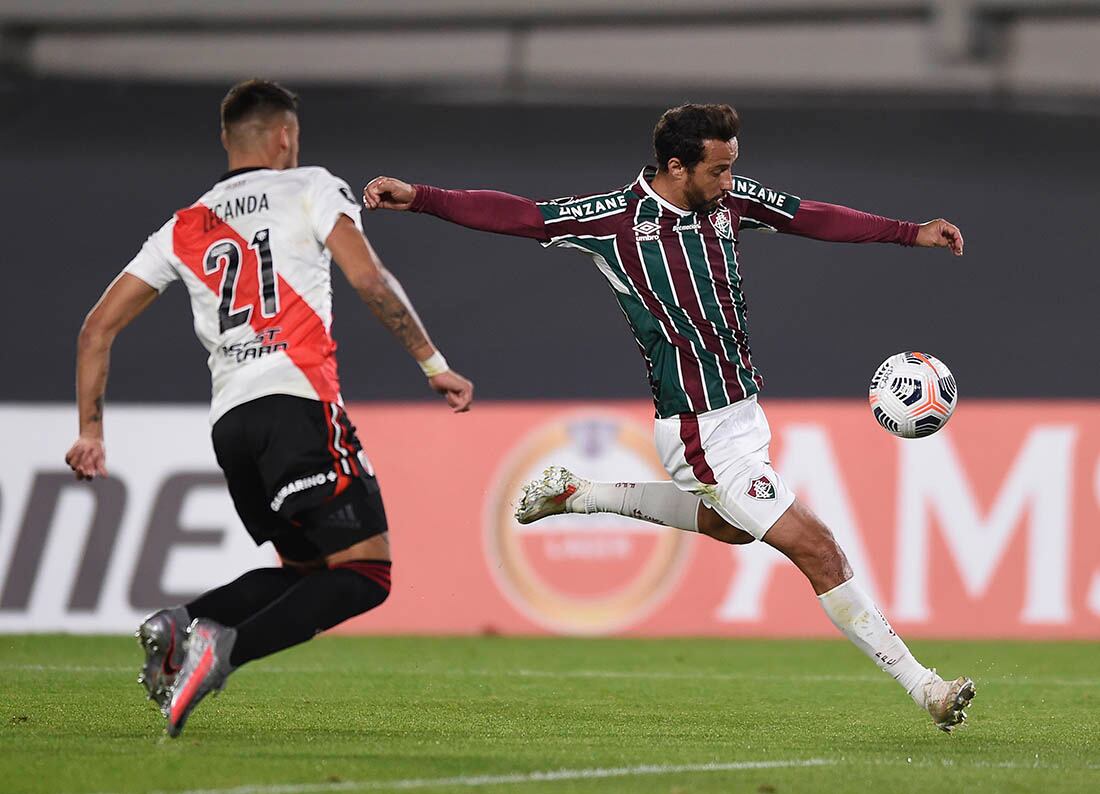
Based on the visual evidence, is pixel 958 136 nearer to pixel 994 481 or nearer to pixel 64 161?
pixel 994 481

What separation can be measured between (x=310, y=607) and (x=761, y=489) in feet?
5.84

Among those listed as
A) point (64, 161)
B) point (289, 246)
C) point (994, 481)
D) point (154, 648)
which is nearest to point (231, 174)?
point (289, 246)

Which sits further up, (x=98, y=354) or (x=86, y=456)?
(x=98, y=354)

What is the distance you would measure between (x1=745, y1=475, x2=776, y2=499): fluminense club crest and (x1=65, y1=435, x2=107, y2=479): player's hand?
227cm

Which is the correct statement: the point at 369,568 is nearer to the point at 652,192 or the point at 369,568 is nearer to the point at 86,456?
the point at 86,456

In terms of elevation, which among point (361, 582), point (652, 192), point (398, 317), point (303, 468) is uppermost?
point (652, 192)

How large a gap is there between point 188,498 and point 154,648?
6.00 meters

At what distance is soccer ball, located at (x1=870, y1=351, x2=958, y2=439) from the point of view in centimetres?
Result: 639

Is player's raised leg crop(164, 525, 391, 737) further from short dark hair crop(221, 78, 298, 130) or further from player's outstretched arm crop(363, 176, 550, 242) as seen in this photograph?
short dark hair crop(221, 78, 298, 130)

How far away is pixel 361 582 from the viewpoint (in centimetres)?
531

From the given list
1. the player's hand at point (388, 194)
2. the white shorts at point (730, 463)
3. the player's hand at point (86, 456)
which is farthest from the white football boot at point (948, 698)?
the player's hand at point (86, 456)

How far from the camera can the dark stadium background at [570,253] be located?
1480 cm

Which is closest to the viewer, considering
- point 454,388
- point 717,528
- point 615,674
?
point 454,388

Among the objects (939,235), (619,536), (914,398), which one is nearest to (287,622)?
(914,398)
